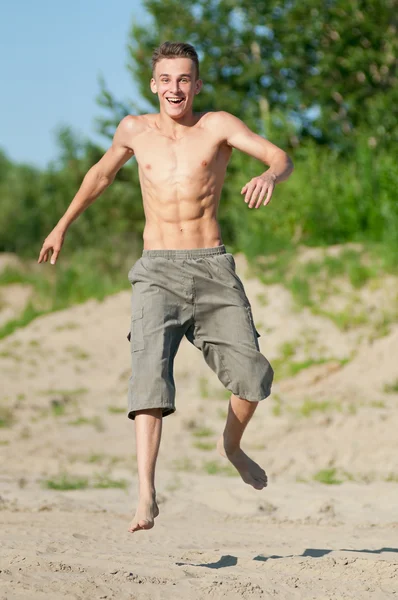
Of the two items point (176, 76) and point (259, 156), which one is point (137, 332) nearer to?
point (259, 156)

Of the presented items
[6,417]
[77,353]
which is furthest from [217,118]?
[77,353]

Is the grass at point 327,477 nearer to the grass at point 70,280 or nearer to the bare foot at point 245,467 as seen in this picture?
the bare foot at point 245,467

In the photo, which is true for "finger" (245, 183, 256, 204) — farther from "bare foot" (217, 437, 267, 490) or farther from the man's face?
"bare foot" (217, 437, 267, 490)

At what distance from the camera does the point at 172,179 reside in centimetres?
436

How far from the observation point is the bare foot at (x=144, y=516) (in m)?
3.99

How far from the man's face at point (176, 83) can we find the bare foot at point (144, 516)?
183cm

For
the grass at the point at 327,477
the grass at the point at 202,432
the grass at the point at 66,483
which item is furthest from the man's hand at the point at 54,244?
the grass at the point at 202,432

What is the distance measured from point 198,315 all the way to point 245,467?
3.07 ft

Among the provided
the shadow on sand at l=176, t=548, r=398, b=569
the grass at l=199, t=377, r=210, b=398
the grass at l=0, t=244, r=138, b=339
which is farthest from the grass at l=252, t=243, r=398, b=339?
the shadow on sand at l=176, t=548, r=398, b=569

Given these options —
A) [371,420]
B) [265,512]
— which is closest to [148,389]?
[265,512]

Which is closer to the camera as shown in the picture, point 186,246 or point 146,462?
point 146,462

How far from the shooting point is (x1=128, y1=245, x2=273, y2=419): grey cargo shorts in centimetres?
428

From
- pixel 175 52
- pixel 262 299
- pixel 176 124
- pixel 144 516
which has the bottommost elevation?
pixel 144 516

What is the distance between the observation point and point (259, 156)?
14.1 ft
